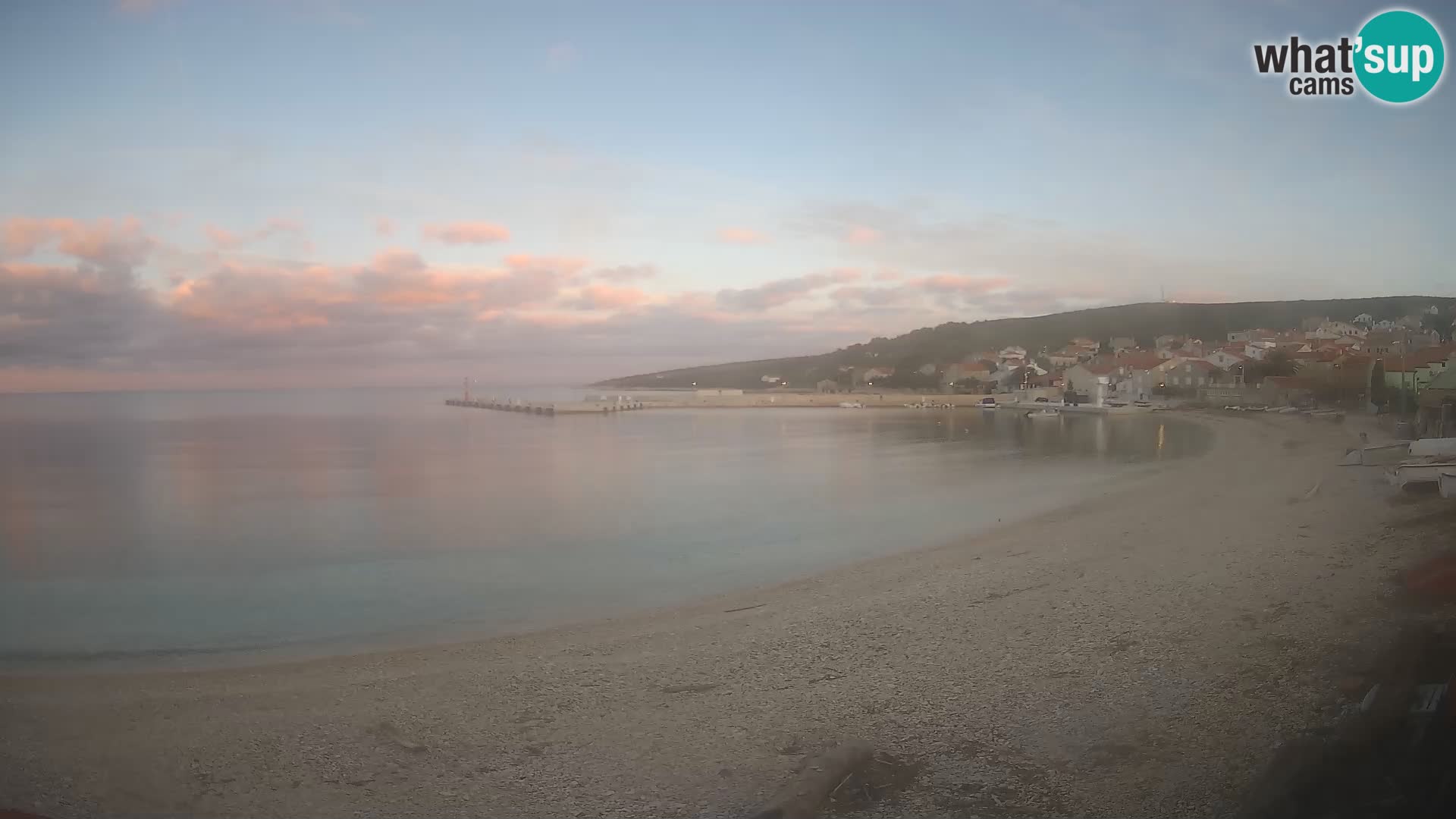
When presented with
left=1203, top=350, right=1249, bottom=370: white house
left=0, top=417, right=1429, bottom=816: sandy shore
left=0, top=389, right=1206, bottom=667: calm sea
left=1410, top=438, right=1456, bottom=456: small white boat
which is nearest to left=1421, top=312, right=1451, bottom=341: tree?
left=1410, top=438, right=1456, bottom=456: small white boat

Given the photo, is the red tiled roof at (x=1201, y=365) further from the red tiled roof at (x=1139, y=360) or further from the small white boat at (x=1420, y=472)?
the small white boat at (x=1420, y=472)

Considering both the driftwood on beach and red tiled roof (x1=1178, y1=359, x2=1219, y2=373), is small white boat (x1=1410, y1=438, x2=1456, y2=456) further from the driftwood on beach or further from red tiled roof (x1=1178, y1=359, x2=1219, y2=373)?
red tiled roof (x1=1178, y1=359, x2=1219, y2=373)

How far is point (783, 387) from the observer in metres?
102

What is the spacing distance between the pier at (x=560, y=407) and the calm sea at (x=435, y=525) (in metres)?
26.8

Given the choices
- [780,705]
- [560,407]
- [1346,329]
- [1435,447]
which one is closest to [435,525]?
[780,705]

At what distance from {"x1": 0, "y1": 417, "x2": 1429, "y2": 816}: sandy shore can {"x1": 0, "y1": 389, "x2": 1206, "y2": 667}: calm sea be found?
4.57 ft

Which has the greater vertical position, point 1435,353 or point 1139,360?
point 1139,360

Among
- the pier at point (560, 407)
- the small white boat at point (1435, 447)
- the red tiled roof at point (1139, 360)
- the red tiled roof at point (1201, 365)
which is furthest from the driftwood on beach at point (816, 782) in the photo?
the pier at point (560, 407)

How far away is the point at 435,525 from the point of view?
40.9 ft

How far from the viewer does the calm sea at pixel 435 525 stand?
7211mm

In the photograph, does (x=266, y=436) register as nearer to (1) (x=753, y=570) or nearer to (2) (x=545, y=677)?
(1) (x=753, y=570)

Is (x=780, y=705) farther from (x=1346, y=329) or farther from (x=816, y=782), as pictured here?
(x=1346, y=329)

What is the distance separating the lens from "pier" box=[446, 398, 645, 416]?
5744 cm

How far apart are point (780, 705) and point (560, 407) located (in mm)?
55297
